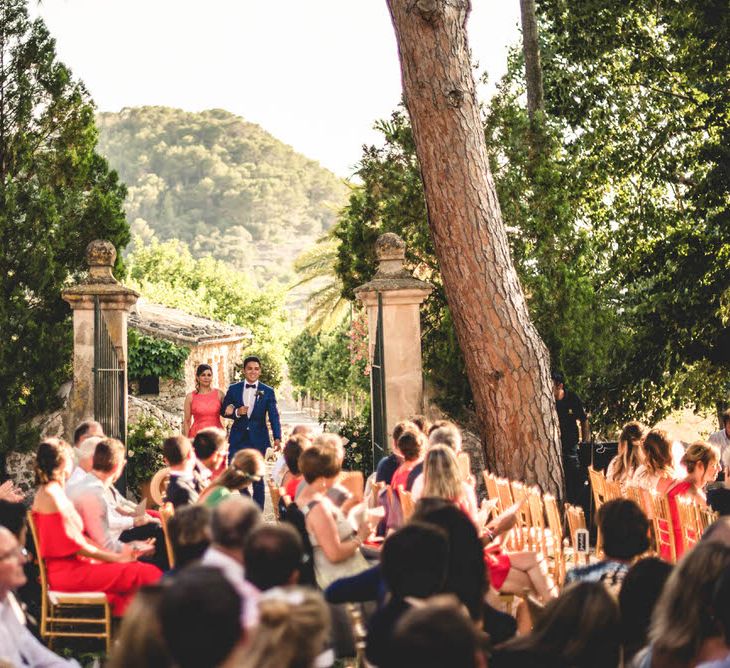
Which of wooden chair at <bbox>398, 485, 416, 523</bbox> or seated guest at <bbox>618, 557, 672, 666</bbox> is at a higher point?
wooden chair at <bbox>398, 485, 416, 523</bbox>

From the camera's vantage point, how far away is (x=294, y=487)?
7164 millimetres

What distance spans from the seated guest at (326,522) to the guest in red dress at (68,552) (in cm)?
→ 106

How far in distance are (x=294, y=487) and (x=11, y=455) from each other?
21.4ft

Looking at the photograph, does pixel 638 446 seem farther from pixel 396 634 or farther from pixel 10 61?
pixel 10 61

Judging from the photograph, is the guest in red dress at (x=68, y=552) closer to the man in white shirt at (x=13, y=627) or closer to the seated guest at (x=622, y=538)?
the man in white shirt at (x=13, y=627)

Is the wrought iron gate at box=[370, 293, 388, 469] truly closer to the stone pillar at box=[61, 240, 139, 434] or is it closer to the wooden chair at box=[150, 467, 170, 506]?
the stone pillar at box=[61, 240, 139, 434]

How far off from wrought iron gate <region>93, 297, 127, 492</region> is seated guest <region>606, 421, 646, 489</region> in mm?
5196

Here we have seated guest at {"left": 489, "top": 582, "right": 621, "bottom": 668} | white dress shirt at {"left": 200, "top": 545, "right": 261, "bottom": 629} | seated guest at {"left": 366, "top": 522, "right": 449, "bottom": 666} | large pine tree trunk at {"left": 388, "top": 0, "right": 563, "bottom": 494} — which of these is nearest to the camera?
white dress shirt at {"left": 200, "top": 545, "right": 261, "bottom": 629}

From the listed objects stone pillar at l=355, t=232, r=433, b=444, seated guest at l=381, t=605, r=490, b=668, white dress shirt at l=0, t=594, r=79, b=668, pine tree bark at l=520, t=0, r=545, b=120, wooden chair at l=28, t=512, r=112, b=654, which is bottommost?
wooden chair at l=28, t=512, r=112, b=654

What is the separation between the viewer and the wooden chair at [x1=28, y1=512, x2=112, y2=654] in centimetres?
591

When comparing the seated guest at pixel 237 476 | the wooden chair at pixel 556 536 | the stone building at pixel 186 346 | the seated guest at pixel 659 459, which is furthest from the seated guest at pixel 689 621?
the stone building at pixel 186 346

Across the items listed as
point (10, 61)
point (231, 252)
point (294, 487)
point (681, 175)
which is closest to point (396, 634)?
point (294, 487)

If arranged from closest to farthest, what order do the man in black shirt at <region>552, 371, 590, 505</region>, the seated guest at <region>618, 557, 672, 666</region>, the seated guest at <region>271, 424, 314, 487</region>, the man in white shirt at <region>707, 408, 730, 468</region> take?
the seated guest at <region>618, 557, 672, 666</region> < the seated guest at <region>271, 424, 314, 487</region> < the man in white shirt at <region>707, 408, 730, 468</region> < the man in black shirt at <region>552, 371, 590, 505</region>

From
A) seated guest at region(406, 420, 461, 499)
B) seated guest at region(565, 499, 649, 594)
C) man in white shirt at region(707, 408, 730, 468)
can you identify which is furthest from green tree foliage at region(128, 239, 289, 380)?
seated guest at region(565, 499, 649, 594)
